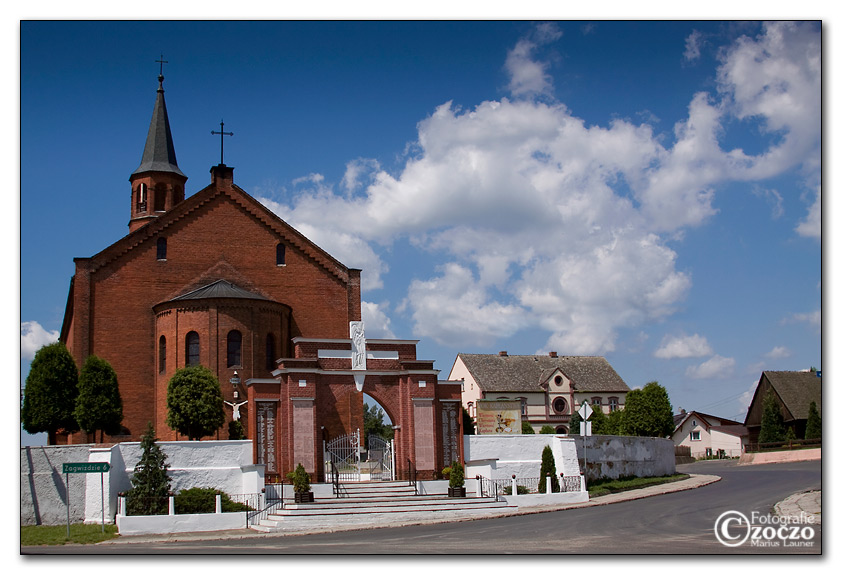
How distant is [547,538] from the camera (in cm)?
2186

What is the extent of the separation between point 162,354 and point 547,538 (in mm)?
25501

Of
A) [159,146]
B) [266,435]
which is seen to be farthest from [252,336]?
[159,146]

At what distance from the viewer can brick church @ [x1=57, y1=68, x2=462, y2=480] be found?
31.2 meters

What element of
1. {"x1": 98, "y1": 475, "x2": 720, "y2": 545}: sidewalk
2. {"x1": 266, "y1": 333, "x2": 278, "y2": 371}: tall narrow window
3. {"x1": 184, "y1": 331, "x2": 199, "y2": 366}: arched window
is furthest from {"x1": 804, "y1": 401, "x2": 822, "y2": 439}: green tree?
{"x1": 184, "y1": 331, "x2": 199, "y2": 366}: arched window

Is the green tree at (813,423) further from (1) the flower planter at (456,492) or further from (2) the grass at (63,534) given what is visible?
(2) the grass at (63,534)

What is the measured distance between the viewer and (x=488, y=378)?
76812mm

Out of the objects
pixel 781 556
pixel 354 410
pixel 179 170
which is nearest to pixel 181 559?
pixel 781 556

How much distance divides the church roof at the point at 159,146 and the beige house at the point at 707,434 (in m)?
46.2

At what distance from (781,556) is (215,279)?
31.8 metres

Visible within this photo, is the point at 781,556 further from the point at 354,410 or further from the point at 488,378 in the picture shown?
the point at 488,378

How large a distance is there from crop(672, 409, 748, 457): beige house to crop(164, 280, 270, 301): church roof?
1797 inches

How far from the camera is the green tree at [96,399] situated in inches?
1405

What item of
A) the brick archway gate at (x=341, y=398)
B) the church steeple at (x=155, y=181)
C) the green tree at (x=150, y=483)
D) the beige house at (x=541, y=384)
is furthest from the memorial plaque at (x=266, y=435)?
the beige house at (x=541, y=384)

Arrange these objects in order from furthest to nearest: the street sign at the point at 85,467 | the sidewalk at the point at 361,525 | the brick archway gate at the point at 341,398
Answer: the brick archway gate at the point at 341,398, the street sign at the point at 85,467, the sidewalk at the point at 361,525
